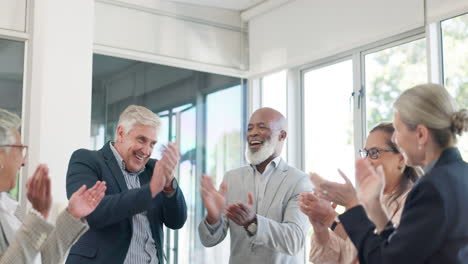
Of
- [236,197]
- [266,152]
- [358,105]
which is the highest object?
[358,105]

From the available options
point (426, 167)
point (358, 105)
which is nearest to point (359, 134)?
point (358, 105)

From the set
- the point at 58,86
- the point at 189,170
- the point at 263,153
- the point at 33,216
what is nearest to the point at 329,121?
the point at 189,170

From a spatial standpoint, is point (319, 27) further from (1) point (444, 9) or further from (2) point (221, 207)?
(2) point (221, 207)

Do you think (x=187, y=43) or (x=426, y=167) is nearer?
(x=426, y=167)

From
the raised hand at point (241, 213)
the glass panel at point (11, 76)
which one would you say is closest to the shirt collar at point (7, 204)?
the raised hand at point (241, 213)

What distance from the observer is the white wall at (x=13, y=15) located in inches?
186

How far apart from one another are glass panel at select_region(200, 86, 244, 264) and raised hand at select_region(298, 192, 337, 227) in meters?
3.17

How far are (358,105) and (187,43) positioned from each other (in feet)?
5.75

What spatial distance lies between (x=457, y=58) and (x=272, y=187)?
1.66 metres

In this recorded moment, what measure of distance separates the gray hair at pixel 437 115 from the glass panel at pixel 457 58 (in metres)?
2.20

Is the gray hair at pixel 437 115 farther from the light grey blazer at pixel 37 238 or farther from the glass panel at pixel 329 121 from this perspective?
the glass panel at pixel 329 121

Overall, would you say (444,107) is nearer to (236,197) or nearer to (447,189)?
(447,189)

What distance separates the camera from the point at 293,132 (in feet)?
18.7

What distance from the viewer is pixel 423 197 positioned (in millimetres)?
1852
